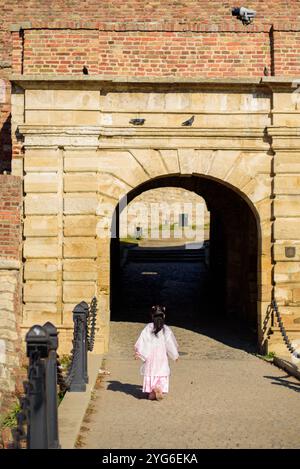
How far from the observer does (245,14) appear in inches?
565

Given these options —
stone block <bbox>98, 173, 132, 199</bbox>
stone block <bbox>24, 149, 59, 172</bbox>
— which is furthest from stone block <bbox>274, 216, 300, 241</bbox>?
stone block <bbox>24, 149, 59, 172</bbox>

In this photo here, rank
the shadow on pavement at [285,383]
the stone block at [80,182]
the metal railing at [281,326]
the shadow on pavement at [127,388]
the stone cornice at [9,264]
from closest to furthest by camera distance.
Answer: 1. the shadow on pavement at [127,388]
2. the shadow on pavement at [285,383]
3. the metal railing at [281,326]
4. the stone cornice at [9,264]
5. the stone block at [80,182]

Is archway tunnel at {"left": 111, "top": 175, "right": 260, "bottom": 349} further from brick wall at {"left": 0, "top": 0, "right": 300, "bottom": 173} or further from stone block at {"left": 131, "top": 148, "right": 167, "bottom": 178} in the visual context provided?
brick wall at {"left": 0, "top": 0, "right": 300, "bottom": 173}

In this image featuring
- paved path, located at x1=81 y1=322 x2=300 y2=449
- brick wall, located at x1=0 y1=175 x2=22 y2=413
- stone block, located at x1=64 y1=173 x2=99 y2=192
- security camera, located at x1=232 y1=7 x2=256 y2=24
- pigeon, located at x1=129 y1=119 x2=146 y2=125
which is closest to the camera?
paved path, located at x1=81 y1=322 x2=300 y2=449

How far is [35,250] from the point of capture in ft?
43.8

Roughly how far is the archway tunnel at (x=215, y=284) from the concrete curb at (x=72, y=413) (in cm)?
559

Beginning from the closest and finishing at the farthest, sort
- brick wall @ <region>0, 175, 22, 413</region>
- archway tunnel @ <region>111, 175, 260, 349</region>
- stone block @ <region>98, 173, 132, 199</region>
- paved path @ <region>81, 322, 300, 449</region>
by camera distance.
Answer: paved path @ <region>81, 322, 300, 449</region> < brick wall @ <region>0, 175, 22, 413</region> < stone block @ <region>98, 173, 132, 199</region> < archway tunnel @ <region>111, 175, 260, 349</region>

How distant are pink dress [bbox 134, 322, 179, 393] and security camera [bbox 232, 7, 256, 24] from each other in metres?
7.55

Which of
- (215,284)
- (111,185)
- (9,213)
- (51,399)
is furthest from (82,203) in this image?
(215,284)

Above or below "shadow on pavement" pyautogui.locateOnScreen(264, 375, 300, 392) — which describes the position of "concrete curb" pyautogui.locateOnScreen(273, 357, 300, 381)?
above

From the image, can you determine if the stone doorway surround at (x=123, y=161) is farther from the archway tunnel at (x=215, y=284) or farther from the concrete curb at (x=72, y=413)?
the concrete curb at (x=72, y=413)

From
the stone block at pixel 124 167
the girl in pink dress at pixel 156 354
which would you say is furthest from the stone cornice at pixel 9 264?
the girl in pink dress at pixel 156 354

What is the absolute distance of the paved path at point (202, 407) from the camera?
759cm

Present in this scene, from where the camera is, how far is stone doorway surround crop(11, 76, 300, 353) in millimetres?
13336
